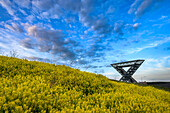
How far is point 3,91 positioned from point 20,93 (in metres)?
0.62

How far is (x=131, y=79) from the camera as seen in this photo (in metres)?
16.3

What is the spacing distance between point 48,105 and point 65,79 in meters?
2.47

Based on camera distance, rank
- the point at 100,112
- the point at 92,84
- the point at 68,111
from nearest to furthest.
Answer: the point at 68,111 < the point at 100,112 < the point at 92,84

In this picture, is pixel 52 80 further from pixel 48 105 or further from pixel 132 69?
pixel 132 69

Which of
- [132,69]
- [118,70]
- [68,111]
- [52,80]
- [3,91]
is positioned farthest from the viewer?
[118,70]

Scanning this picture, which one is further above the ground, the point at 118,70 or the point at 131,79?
the point at 118,70

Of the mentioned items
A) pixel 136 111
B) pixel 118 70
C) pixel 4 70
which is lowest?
pixel 136 111

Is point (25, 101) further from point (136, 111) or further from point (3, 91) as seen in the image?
point (136, 111)

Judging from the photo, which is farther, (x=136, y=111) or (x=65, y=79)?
(x=65, y=79)

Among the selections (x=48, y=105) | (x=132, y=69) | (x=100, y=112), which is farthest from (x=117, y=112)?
(x=132, y=69)

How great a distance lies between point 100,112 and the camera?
3318 mm

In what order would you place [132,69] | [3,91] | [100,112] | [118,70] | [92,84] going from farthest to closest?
[118,70]
[132,69]
[92,84]
[3,91]
[100,112]

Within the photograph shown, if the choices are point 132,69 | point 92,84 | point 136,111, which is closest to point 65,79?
point 92,84

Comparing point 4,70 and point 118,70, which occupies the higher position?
point 118,70
